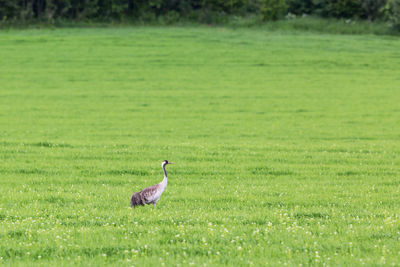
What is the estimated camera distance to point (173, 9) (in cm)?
9744

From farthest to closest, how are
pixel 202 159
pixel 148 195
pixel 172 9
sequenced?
pixel 172 9
pixel 202 159
pixel 148 195

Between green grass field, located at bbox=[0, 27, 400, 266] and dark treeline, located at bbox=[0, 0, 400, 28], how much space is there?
1135 inches

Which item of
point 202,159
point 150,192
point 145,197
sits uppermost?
point 150,192

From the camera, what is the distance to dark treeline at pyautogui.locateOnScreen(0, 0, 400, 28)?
8319 cm

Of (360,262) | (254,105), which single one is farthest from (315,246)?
(254,105)

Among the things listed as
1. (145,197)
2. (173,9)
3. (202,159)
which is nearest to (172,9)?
(173,9)

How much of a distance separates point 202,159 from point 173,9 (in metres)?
81.0

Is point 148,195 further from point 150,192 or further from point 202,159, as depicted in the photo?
point 202,159

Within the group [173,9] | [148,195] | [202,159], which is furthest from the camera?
[173,9]

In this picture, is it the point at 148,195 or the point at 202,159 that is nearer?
the point at 148,195

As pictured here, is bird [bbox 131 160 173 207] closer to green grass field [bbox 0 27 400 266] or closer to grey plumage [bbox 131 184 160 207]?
grey plumage [bbox 131 184 160 207]

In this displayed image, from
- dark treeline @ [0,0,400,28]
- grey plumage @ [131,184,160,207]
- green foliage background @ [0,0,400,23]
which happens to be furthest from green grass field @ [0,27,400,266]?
green foliage background @ [0,0,400,23]

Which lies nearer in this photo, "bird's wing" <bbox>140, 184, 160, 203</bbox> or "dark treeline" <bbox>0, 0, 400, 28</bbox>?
"bird's wing" <bbox>140, 184, 160, 203</bbox>

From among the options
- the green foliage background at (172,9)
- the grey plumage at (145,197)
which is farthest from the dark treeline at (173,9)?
the grey plumage at (145,197)
